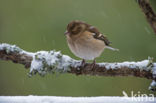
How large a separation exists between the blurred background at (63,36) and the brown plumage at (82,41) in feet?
3.18

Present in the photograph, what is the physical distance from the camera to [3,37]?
360 cm

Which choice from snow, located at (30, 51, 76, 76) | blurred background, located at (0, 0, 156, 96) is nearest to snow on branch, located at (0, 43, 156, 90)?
snow, located at (30, 51, 76, 76)

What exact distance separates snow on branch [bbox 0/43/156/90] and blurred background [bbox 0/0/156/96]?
1.18 m

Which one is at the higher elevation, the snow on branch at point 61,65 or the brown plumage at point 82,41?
the brown plumage at point 82,41

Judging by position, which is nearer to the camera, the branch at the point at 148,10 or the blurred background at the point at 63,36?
the branch at the point at 148,10

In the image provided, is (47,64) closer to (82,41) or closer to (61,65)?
(61,65)

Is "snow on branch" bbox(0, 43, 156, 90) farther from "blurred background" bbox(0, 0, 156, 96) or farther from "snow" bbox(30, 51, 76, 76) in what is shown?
"blurred background" bbox(0, 0, 156, 96)

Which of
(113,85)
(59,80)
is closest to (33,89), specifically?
(59,80)

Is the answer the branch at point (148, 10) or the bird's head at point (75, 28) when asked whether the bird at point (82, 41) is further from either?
the branch at point (148, 10)

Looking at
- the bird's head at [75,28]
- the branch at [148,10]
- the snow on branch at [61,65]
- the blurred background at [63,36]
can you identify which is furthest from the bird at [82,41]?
the blurred background at [63,36]

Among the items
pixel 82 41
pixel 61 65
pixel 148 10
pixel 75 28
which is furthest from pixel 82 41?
pixel 148 10

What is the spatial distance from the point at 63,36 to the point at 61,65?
1.43 metres

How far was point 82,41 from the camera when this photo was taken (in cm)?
243

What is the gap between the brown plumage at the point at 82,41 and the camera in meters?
2.41
